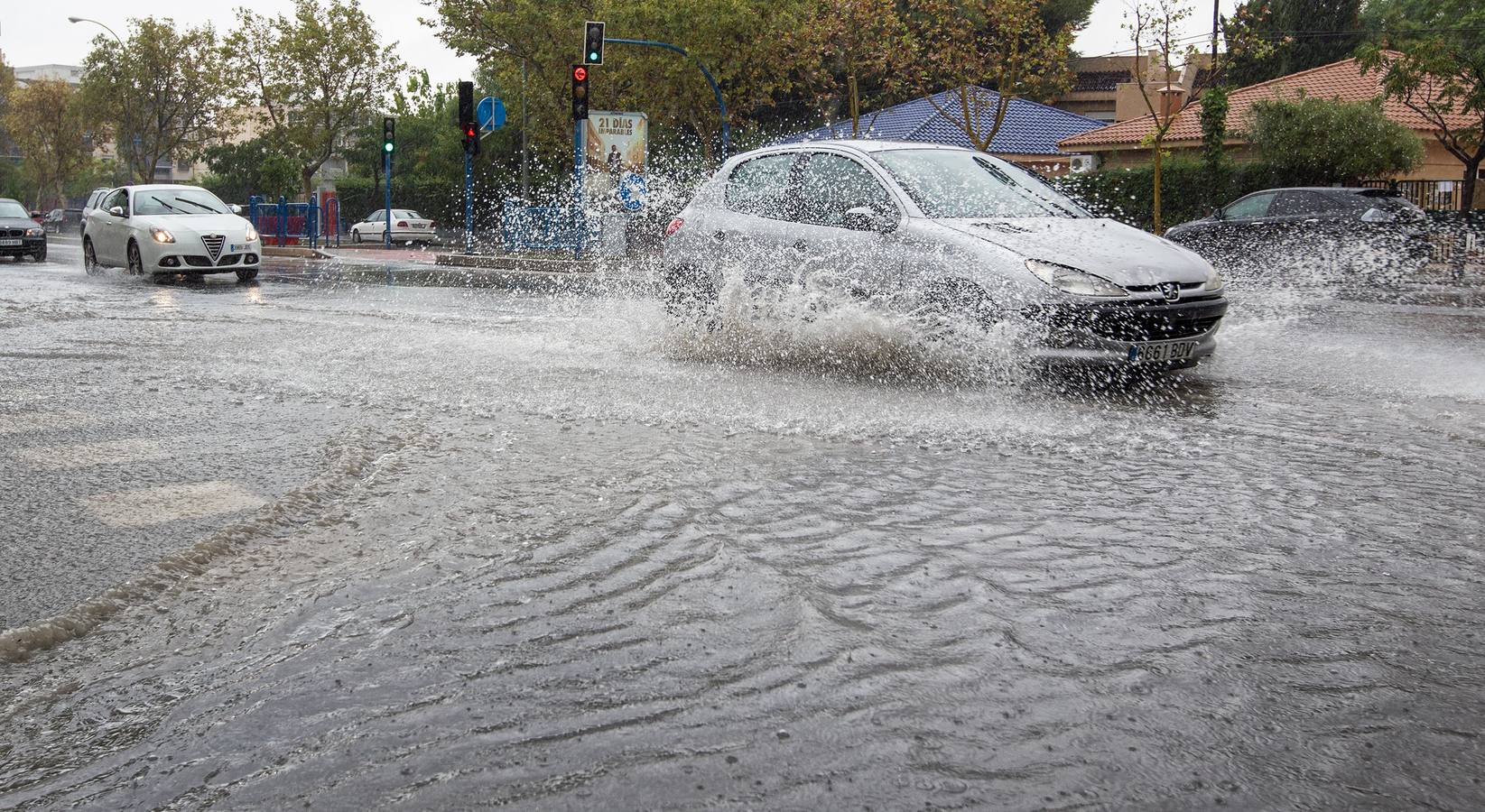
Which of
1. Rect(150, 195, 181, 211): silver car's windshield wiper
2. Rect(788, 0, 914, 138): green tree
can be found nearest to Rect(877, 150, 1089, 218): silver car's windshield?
Rect(150, 195, 181, 211): silver car's windshield wiper

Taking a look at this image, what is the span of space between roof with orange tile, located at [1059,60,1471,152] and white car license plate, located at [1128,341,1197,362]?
2595 cm

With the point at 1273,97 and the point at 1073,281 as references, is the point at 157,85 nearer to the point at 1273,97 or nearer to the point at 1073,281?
the point at 1273,97

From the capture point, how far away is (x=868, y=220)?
26.1 feet

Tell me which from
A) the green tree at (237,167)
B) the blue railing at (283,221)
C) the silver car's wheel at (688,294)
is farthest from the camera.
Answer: the green tree at (237,167)

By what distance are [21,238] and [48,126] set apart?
170 feet

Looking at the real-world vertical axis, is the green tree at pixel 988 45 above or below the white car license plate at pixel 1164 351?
above

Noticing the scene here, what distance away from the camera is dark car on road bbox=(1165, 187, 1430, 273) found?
722 inches

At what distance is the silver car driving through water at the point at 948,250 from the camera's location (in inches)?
284

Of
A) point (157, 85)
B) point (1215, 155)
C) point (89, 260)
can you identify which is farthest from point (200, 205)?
point (157, 85)

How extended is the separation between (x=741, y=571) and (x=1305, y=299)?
1407cm

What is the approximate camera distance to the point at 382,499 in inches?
185

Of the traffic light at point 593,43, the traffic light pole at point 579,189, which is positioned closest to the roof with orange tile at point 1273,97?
the traffic light pole at point 579,189

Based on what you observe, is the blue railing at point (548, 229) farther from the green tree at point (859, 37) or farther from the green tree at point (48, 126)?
the green tree at point (48, 126)

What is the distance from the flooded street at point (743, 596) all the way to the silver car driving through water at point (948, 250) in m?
0.33
